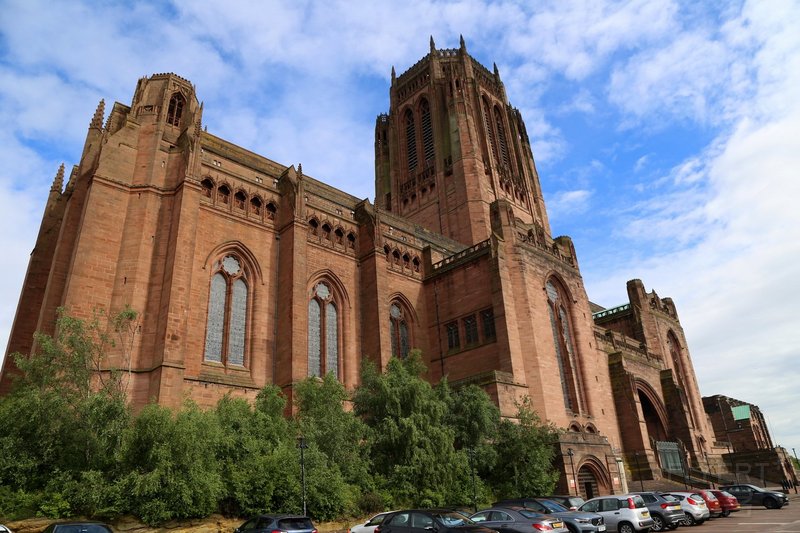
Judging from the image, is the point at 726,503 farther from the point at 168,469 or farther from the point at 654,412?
the point at 168,469

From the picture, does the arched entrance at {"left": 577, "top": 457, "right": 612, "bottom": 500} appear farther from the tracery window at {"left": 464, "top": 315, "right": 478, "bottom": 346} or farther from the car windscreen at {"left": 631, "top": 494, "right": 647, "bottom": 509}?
the tracery window at {"left": 464, "top": 315, "right": 478, "bottom": 346}

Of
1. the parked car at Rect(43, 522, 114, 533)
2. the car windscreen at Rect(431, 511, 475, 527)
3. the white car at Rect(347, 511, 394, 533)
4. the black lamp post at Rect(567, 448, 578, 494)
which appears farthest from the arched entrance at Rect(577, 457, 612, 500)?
the parked car at Rect(43, 522, 114, 533)

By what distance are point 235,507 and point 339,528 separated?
3.56 m

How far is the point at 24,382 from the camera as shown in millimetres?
18891

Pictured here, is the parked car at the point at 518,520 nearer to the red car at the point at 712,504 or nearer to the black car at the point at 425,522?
the black car at the point at 425,522

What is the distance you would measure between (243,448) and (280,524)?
18.9 ft

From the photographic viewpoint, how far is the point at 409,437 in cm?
2159

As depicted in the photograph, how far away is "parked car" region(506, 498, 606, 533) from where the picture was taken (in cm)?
1612

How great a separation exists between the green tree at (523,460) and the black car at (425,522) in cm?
1085

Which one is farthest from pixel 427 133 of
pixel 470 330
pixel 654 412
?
pixel 654 412

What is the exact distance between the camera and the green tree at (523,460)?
2388cm

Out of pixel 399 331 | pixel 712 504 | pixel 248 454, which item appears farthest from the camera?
pixel 399 331

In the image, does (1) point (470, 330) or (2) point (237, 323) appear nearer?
(2) point (237, 323)

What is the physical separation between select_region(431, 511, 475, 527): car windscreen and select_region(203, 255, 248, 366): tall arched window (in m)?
14.8
